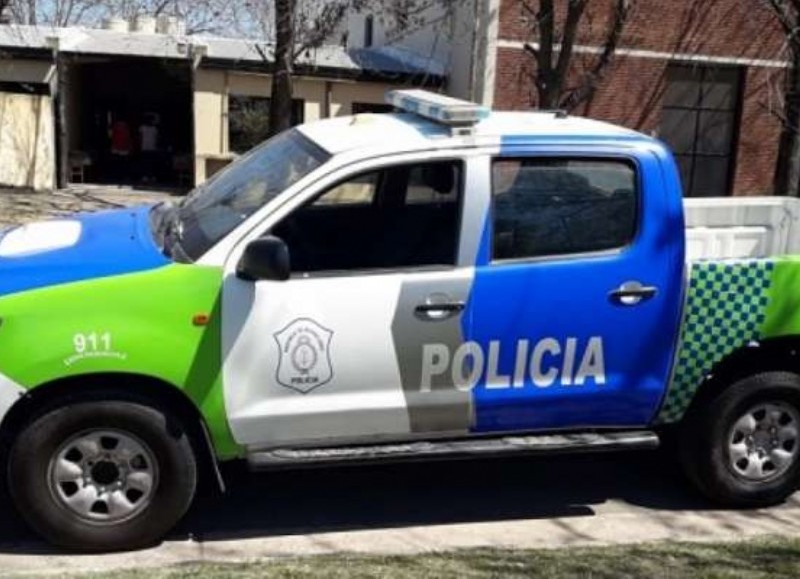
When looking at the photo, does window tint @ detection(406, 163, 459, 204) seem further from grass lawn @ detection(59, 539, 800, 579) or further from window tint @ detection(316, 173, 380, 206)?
grass lawn @ detection(59, 539, 800, 579)

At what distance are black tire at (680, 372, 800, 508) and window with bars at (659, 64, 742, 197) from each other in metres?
20.1

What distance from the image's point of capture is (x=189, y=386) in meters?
4.43

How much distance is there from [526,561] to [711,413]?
1.32 m

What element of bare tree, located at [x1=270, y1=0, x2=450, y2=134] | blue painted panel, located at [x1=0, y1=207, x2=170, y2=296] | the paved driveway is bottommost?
the paved driveway

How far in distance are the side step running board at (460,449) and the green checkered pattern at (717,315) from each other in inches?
11.7

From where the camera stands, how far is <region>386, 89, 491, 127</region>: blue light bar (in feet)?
15.7

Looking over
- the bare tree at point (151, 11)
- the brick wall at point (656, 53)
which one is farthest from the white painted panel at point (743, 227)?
the brick wall at point (656, 53)

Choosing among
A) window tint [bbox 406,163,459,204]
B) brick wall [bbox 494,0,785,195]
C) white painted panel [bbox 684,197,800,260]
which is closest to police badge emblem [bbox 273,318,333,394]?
window tint [bbox 406,163,459,204]

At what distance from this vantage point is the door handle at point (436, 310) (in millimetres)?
4625

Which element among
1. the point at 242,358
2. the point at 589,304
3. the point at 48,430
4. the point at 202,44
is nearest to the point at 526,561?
the point at 589,304

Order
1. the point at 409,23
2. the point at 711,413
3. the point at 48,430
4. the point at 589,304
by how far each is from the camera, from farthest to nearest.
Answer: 1. the point at 409,23
2. the point at 711,413
3. the point at 589,304
4. the point at 48,430

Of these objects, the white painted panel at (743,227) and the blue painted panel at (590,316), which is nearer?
the blue painted panel at (590,316)

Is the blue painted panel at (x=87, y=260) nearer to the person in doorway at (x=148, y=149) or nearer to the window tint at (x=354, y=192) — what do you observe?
the window tint at (x=354, y=192)

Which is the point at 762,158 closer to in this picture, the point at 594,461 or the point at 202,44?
the point at 202,44
